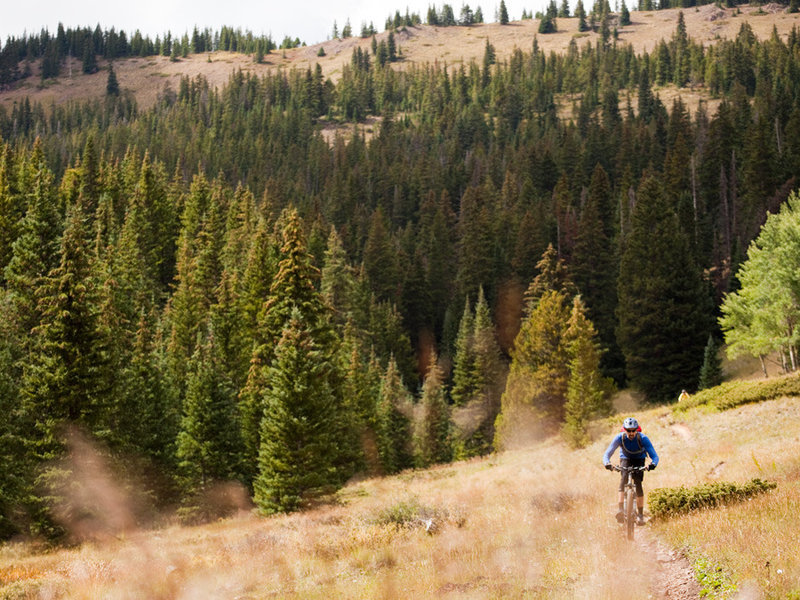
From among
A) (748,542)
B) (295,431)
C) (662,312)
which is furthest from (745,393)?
(748,542)

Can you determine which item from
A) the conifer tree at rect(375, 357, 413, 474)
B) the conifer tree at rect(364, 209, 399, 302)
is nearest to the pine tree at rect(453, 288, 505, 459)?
the conifer tree at rect(375, 357, 413, 474)

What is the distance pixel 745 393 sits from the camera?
1224 inches

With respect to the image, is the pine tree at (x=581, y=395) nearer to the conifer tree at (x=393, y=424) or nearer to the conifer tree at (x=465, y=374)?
the conifer tree at (x=393, y=424)

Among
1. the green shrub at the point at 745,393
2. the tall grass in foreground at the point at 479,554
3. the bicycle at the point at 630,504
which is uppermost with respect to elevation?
the bicycle at the point at 630,504

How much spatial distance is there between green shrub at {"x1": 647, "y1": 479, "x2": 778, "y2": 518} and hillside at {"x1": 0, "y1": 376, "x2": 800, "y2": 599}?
1.46 feet

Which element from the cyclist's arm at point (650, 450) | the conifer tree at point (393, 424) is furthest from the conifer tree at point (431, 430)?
the cyclist's arm at point (650, 450)

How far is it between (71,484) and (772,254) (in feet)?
140

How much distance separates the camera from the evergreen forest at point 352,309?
2806 cm

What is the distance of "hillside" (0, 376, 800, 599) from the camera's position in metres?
9.62

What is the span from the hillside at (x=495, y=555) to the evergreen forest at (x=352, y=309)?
25.1 feet

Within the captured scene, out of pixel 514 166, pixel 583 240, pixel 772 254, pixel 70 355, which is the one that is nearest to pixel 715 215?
pixel 583 240

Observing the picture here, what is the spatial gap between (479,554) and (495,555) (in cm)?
32

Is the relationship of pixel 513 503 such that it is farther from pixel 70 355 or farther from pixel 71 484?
pixel 70 355

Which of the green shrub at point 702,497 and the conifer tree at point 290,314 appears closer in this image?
the green shrub at point 702,497
